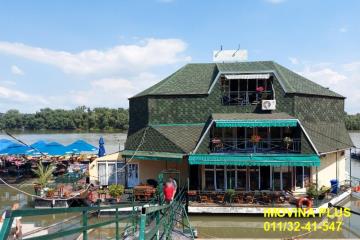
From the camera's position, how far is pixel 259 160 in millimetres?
20953

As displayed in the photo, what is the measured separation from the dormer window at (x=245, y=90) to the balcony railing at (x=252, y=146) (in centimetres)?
313

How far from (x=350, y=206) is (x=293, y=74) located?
1105cm

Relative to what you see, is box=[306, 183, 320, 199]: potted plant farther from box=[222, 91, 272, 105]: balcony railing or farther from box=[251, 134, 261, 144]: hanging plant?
box=[222, 91, 272, 105]: balcony railing

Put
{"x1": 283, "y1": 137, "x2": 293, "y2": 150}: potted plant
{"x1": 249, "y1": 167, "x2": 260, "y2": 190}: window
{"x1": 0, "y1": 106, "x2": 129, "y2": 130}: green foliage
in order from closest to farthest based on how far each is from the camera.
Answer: {"x1": 283, "y1": 137, "x2": 293, "y2": 150}: potted plant < {"x1": 249, "y1": 167, "x2": 260, "y2": 190}: window < {"x1": 0, "y1": 106, "x2": 129, "y2": 130}: green foliage

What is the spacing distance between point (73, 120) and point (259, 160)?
126739 millimetres

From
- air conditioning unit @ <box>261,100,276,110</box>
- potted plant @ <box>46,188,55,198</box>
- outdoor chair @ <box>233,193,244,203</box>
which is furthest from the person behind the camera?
air conditioning unit @ <box>261,100,276,110</box>

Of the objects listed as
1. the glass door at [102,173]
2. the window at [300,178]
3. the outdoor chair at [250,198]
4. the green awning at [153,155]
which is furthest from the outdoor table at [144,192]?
the window at [300,178]

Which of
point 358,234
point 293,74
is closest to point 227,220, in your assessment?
point 358,234

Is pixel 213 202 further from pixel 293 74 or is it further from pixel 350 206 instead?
pixel 293 74

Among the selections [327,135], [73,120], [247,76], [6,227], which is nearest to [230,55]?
[247,76]

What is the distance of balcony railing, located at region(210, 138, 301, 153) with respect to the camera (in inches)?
885

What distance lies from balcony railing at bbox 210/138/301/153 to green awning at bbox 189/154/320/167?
44.5 inches

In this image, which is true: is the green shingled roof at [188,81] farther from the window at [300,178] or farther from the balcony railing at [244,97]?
the window at [300,178]

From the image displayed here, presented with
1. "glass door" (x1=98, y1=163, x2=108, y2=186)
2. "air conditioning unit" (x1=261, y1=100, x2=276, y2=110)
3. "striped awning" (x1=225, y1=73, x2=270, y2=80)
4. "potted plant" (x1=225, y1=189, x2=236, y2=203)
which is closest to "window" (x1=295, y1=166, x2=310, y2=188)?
"air conditioning unit" (x1=261, y1=100, x2=276, y2=110)
